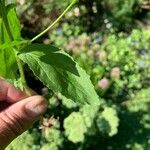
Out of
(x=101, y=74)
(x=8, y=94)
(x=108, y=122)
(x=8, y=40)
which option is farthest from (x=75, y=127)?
(x=8, y=40)

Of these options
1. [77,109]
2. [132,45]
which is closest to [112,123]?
[77,109]

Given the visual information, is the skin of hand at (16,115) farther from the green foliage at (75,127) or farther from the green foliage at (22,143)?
→ the green foliage at (75,127)

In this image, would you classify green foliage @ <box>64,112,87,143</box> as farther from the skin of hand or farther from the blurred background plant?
the skin of hand

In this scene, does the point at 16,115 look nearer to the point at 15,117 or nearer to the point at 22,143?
the point at 15,117

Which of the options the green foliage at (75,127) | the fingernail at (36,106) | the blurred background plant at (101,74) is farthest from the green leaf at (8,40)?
the green foliage at (75,127)

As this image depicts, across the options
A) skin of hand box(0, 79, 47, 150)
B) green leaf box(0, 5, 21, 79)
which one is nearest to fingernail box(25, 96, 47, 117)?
skin of hand box(0, 79, 47, 150)

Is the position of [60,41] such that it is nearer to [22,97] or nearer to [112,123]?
[112,123]
